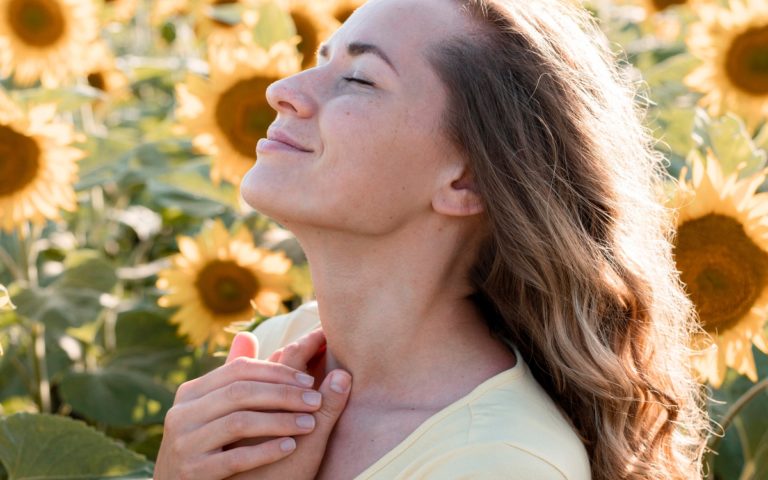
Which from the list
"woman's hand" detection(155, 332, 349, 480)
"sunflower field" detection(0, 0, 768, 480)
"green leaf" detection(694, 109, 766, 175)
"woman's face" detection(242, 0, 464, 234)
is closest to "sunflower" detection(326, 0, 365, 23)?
"sunflower field" detection(0, 0, 768, 480)

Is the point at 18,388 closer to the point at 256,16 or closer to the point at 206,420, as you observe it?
the point at 256,16

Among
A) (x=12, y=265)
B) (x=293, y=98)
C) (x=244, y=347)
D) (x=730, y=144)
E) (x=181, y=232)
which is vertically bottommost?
(x=181, y=232)

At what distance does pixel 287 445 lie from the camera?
1.72 m

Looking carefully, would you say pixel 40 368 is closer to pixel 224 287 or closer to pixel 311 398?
pixel 224 287

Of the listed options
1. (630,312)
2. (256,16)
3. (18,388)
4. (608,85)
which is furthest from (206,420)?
(256,16)

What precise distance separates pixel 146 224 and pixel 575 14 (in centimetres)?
204

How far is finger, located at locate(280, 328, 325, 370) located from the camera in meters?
1.90

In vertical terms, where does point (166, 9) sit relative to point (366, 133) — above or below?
below

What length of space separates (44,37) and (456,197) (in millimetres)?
2399

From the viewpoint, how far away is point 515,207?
178 centimetres

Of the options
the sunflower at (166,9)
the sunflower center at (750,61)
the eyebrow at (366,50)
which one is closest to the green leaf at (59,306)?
the eyebrow at (366,50)

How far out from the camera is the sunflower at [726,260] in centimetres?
216

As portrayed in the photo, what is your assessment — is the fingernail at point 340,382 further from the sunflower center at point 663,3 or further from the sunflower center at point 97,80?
the sunflower center at point 663,3

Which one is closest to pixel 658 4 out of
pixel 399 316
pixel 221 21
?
pixel 221 21
